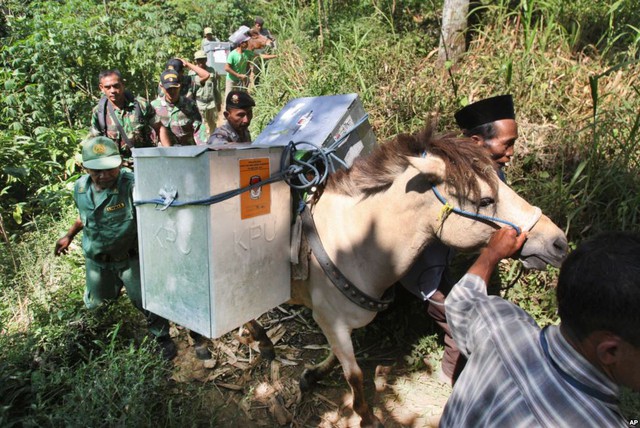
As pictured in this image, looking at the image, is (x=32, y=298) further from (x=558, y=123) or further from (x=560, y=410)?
(x=558, y=123)

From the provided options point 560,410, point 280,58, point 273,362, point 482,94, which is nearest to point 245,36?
point 280,58

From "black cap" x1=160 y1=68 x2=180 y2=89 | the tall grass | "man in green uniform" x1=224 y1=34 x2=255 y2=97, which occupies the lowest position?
the tall grass

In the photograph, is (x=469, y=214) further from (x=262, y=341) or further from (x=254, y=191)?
(x=262, y=341)

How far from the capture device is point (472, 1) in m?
4.83

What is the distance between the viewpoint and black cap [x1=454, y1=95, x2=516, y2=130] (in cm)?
245

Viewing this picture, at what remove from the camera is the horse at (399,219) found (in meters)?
1.94

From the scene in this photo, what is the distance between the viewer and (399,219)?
211 cm

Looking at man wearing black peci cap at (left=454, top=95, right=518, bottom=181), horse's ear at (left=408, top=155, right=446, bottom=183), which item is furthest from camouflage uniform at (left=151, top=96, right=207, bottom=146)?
horse's ear at (left=408, top=155, right=446, bottom=183)

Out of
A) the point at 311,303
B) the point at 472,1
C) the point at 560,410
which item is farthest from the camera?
the point at 472,1

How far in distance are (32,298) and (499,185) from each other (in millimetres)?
3859

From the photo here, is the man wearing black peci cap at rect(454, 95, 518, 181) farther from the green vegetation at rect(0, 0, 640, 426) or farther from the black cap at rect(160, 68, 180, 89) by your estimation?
the black cap at rect(160, 68, 180, 89)

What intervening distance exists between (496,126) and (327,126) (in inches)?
43.6

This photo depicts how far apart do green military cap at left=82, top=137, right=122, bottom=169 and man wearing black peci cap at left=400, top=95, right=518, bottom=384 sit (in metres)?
2.19

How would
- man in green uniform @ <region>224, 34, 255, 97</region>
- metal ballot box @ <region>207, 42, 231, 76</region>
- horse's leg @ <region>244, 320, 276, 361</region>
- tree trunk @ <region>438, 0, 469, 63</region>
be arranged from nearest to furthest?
horse's leg @ <region>244, 320, 276, 361</region> < tree trunk @ <region>438, 0, 469, 63</region> < man in green uniform @ <region>224, 34, 255, 97</region> < metal ballot box @ <region>207, 42, 231, 76</region>
